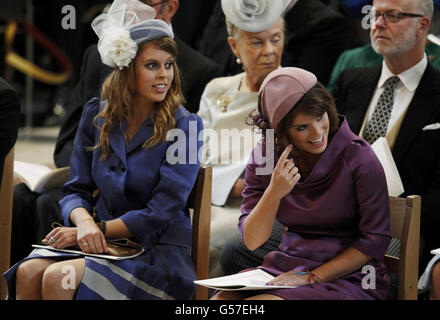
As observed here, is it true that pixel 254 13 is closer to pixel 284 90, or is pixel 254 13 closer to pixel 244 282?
pixel 284 90

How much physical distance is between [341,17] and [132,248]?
7.09 feet

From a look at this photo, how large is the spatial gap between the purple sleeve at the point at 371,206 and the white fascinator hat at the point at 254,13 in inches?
46.4

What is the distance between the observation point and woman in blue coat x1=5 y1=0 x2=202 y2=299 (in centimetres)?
272

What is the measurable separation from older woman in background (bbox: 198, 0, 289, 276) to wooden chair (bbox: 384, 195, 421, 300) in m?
1.00

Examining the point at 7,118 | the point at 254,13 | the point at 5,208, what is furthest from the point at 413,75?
the point at 5,208

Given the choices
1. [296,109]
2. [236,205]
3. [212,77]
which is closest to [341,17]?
[212,77]

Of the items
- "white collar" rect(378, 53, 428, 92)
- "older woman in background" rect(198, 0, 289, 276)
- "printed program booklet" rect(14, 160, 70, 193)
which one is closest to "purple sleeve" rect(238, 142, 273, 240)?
"older woman in background" rect(198, 0, 289, 276)

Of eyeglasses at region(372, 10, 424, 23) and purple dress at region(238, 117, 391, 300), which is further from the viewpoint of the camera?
eyeglasses at region(372, 10, 424, 23)

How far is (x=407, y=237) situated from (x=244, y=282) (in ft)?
1.77

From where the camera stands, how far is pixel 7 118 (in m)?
3.23

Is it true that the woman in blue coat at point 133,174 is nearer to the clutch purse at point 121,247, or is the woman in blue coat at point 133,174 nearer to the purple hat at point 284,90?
the clutch purse at point 121,247

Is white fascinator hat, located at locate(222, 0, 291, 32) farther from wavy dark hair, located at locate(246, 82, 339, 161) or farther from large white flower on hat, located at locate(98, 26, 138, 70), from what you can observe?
wavy dark hair, located at locate(246, 82, 339, 161)

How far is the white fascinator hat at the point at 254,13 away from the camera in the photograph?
353cm

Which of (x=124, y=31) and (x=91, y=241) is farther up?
(x=124, y=31)
